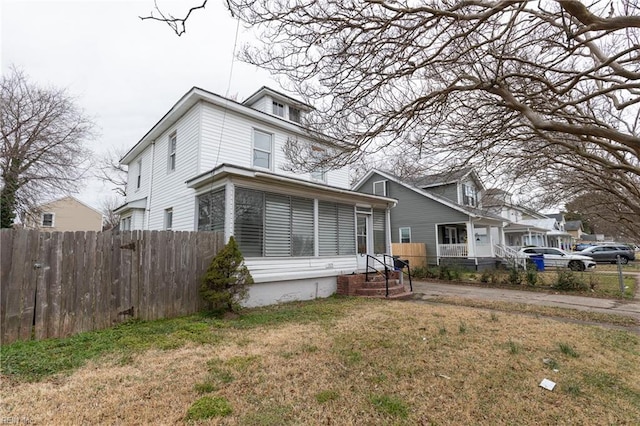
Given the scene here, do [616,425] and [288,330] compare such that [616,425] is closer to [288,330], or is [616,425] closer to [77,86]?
[288,330]

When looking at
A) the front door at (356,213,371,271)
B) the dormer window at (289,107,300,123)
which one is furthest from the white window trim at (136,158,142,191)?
the front door at (356,213,371,271)

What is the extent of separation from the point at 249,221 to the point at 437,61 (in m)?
5.74

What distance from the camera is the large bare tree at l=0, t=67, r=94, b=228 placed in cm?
1480

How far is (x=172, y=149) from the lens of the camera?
11195 mm

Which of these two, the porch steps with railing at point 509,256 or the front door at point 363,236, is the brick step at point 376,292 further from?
the porch steps with railing at point 509,256

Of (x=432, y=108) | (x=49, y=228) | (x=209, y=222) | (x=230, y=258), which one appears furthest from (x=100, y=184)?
(x=432, y=108)

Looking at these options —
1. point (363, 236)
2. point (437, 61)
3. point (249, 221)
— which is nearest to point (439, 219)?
point (363, 236)

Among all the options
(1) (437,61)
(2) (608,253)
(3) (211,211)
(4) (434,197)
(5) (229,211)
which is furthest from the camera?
(2) (608,253)

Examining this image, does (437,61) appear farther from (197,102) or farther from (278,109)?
(278,109)

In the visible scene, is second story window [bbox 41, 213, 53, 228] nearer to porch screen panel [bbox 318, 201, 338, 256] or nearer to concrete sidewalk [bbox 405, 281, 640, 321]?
porch screen panel [bbox 318, 201, 338, 256]

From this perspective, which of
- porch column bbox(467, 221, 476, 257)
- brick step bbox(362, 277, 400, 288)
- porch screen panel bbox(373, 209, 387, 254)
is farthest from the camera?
porch column bbox(467, 221, 476, 257)

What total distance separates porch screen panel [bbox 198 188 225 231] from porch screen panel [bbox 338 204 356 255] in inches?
169

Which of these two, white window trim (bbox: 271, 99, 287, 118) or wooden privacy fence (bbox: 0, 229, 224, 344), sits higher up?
white window trim (bbox: 271, 99, 287, 118)

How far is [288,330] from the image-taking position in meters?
5.89
